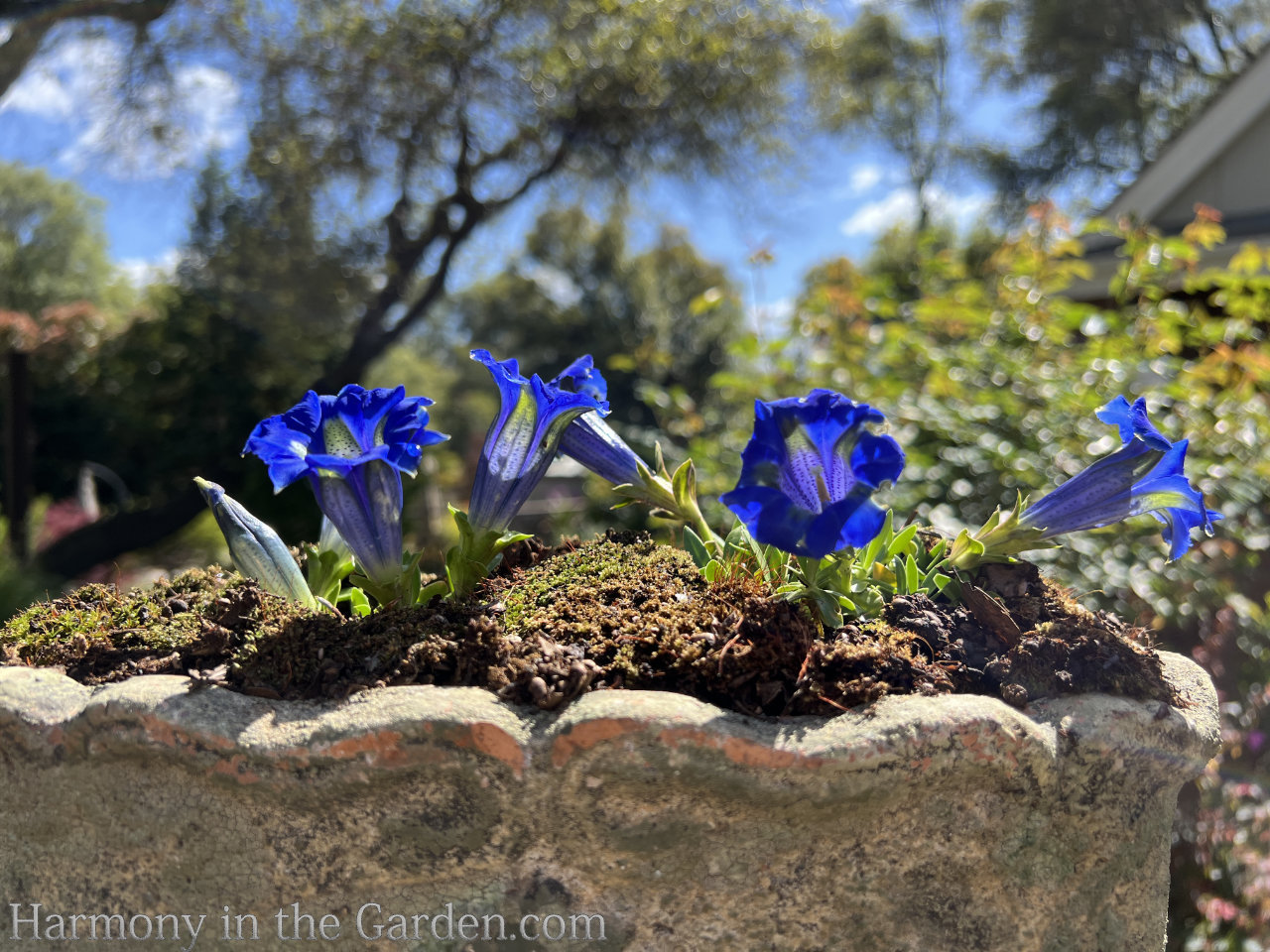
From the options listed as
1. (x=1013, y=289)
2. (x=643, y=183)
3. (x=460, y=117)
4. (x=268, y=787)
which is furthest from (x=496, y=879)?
(x=643, y=183)

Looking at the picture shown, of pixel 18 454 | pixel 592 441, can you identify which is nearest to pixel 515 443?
pixel 592 441

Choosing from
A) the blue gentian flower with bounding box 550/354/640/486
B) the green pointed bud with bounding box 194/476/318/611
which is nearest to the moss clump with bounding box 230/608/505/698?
the green pointed bud with bounding box 194/476/318/611

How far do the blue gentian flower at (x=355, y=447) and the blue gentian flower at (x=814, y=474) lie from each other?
1.55 feet

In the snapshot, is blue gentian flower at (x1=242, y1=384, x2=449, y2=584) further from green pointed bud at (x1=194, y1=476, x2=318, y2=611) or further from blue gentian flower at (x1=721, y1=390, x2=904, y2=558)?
blue gentian flower at (x1=721, y1=390, x2=904, y2=558)

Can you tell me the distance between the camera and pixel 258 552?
1466 millimetres

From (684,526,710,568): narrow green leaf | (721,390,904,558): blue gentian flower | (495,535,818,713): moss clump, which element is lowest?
(495,535,818,713): moss clump

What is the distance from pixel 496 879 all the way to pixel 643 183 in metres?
8.33

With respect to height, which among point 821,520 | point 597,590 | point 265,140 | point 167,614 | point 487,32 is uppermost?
point 487,32

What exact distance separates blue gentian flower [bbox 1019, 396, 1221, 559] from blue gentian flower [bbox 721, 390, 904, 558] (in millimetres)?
387

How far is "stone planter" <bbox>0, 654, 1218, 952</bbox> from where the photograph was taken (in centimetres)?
108

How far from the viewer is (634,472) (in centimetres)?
154

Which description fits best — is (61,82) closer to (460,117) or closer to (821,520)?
(460,117)

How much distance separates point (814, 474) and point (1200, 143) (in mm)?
7418

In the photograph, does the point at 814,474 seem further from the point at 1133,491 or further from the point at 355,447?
the point at 355,447
